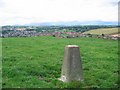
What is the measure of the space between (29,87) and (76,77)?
7.55 feet

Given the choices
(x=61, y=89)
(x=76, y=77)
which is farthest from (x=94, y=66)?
(x=61, y=89)

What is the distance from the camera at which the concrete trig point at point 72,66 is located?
14.0m

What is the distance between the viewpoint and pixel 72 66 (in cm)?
1402

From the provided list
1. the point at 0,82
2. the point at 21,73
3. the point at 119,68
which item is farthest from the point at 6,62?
the point at 119,68

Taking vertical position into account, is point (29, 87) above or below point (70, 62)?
below

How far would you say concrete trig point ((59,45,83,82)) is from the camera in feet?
46.0

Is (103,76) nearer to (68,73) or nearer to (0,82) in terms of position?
(68,73)

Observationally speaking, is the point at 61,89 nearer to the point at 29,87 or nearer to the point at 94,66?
the point at 29,87

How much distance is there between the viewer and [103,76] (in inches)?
614

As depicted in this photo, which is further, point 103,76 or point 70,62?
point 103,76

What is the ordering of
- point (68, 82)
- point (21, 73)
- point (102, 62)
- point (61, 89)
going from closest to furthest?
1. point (61, 89)
2. point (68, 82)
3. point (21, 73)
4. point (102, 62)

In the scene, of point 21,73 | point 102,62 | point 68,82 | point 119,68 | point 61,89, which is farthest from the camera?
point 102,62

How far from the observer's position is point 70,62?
14016 mm

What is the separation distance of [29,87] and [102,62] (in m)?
8.28
